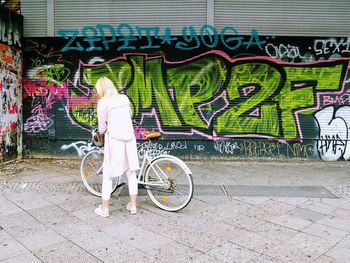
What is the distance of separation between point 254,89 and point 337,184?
2.90 meters

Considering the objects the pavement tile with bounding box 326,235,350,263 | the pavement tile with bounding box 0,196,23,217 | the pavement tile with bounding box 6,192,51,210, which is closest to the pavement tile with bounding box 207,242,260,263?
the pavement tile with bounding box 326,235,350,263

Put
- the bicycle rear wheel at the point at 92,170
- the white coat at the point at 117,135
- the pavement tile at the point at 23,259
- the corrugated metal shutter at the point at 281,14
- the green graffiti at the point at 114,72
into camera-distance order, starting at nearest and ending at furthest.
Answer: the pavement tile at the point at 23,259 < the white coat at the point at 117,135 < the bicycle rear wheel at the point at 92,170 < the corrugated metal shutter at the point at 281,14 < the green graffiti at the point at 114,72

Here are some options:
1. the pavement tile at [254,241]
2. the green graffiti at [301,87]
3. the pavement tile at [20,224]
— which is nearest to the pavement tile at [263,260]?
the pavement tile at [254,241]

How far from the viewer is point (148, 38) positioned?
841 cm

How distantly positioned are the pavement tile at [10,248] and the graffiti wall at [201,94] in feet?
15.4

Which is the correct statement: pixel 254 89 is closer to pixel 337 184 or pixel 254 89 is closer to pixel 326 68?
pixel 326 68

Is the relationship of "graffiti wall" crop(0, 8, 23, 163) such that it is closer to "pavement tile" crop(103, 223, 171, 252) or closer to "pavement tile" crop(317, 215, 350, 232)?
"pavement tile" crop(103, 223, 171, 252)

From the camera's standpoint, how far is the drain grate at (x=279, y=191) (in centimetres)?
618

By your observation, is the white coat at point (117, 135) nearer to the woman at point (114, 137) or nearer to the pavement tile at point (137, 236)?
the woman at point (114, 137)

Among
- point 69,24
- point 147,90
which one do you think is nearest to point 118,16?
point 69,24

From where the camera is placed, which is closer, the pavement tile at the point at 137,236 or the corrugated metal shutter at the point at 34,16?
the pavement tile at the point at 137,236

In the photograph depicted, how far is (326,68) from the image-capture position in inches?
337

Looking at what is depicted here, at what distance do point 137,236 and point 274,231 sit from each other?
5.61 feet

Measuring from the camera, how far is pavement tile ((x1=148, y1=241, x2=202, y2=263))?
12.5 feet
